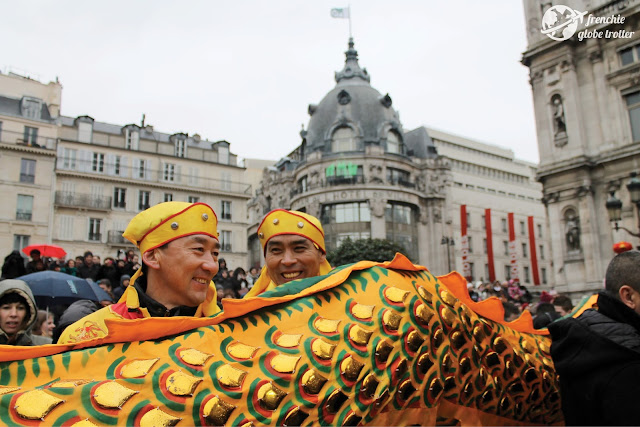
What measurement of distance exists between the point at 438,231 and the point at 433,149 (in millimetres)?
9164

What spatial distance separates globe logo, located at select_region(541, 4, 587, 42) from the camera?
841 inches

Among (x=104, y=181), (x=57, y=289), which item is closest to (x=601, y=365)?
(x=57, y=289)

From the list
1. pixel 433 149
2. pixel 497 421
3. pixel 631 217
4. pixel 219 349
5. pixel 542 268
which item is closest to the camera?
pixel 219 349

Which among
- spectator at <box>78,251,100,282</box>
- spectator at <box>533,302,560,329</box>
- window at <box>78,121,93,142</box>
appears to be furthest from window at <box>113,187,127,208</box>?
spectator at <box>533,302,560,329</box>

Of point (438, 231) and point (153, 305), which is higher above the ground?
point (438, 231)

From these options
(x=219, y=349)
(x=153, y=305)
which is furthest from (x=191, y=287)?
(x=219, y=349)

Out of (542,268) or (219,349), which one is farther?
(542,268)

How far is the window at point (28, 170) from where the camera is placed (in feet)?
109

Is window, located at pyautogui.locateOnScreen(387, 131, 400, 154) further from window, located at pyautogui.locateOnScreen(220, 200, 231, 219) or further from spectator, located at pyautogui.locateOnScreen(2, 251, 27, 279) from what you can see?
spectator, located at pyautogui.locateOnScreen(2, 251, 27, 279)

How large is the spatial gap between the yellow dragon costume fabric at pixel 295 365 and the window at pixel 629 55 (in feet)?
72.4

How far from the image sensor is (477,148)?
67.5 metres

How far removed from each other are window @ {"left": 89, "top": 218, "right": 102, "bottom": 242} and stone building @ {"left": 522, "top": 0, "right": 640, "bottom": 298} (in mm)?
29118

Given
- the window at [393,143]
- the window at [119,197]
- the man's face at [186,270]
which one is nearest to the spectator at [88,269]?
the man's face at [186,270]

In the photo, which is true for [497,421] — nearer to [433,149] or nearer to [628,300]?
[628,300]
